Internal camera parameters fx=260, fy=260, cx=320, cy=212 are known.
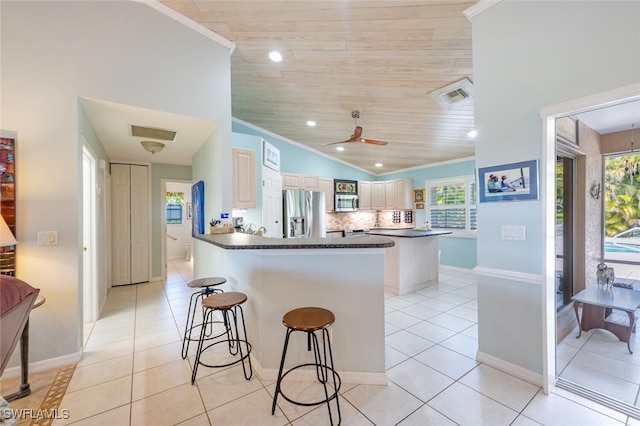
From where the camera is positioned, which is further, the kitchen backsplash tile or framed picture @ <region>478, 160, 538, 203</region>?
the kitchen backsplash tile

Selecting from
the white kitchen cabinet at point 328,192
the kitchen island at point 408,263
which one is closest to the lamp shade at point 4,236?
the kitchen island at point 408,263

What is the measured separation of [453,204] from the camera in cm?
604

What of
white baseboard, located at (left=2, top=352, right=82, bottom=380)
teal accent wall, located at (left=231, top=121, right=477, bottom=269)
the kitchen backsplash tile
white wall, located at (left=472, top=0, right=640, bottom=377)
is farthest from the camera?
the kitchen backsplash tile

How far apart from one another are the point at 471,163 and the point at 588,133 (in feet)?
11.2

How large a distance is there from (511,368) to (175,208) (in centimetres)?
876

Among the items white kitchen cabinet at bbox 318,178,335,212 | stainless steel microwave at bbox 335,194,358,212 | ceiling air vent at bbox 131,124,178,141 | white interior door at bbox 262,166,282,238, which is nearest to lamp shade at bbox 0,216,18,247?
ceiling air vent at bbox 131,124,178,141

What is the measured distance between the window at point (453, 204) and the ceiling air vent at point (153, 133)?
5.56m

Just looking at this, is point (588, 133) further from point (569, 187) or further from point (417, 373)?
point (417, 373)

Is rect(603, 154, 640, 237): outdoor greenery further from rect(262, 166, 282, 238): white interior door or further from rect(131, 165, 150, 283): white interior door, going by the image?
rect(131, 165, 150, 283): white interior door

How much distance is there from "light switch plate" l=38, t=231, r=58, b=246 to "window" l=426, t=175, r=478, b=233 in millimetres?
6531

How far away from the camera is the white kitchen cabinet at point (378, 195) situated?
23.1 ft

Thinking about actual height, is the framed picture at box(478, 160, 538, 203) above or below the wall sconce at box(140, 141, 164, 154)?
below

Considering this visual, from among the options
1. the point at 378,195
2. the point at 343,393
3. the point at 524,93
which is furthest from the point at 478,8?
the point at 378,195

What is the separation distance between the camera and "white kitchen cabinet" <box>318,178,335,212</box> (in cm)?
642
